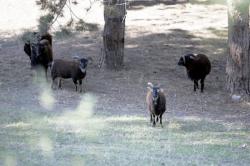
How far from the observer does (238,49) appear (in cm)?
1928

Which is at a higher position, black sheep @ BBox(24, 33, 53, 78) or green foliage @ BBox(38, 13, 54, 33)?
green foliage @ BBox(38, 13, 54, 33)

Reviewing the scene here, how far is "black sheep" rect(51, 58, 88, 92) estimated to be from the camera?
18984 mm

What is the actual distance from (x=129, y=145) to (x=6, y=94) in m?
7.66

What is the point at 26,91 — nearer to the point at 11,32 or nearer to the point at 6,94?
the point at 6,94

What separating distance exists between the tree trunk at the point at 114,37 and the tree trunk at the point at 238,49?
4076mm

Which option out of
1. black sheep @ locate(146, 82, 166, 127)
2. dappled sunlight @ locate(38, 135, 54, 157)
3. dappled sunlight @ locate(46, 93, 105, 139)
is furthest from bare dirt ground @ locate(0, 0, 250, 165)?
dappled sunlight @ locate(38, 135, 54, 157)

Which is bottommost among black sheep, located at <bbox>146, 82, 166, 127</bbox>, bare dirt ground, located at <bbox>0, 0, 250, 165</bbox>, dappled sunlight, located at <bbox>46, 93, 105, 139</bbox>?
bare dirt ground, located at <bbox>0, 0, 250, 165</bbox>

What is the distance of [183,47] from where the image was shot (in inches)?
1022

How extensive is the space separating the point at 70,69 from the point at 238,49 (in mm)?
5394

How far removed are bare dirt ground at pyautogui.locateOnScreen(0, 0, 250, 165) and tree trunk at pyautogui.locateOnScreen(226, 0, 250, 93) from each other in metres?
0.55

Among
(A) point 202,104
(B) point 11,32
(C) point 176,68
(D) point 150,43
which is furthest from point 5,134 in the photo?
(B) point 11,32

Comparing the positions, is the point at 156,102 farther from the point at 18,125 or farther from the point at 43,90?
the point at 43,90

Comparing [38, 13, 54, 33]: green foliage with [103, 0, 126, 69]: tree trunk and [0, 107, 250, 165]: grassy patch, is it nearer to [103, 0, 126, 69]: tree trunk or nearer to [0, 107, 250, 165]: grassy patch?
[0, 107, 250, 165]: grassy patch

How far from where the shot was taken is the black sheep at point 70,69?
19.0 m
